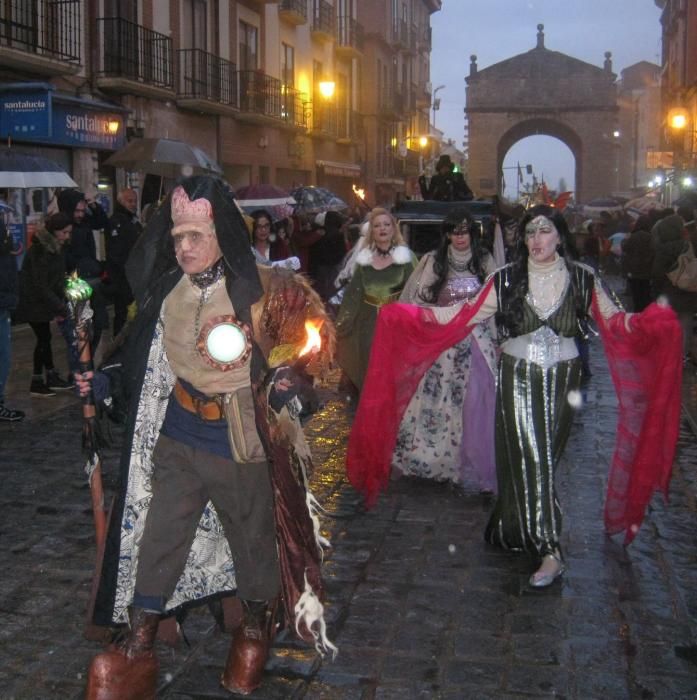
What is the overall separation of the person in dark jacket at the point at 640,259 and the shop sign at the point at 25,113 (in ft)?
28.7

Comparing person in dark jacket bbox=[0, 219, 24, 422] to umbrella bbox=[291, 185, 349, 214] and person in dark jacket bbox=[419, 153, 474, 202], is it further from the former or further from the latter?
umbrella bbox=[291, 185, 349, 214]

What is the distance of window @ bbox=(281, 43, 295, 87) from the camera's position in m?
29.5

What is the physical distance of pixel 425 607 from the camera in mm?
4766

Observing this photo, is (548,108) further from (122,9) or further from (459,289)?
(459,289)

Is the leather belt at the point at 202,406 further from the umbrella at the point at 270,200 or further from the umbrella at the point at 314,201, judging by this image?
the umbrella at the point at 314,201

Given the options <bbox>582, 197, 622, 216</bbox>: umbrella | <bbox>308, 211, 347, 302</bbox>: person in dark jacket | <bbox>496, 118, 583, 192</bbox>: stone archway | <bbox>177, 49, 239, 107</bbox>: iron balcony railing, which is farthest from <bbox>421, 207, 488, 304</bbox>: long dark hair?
<bbox>496, 118, 583, 192</bbox>: stone archway

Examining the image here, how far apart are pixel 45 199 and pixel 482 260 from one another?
37.8 ft

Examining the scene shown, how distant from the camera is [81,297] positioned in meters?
3.83

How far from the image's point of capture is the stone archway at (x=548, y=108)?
6462 cm

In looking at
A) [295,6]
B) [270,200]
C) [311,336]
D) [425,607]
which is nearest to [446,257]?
[425,607]

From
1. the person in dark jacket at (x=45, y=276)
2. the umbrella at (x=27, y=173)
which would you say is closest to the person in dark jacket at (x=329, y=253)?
the umbrella at (x=27, y=173)

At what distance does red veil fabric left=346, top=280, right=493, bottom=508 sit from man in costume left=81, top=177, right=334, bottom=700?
207 cm

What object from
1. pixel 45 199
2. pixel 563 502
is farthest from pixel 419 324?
pixel 45 199

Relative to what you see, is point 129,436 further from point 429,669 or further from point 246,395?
point 429,669
